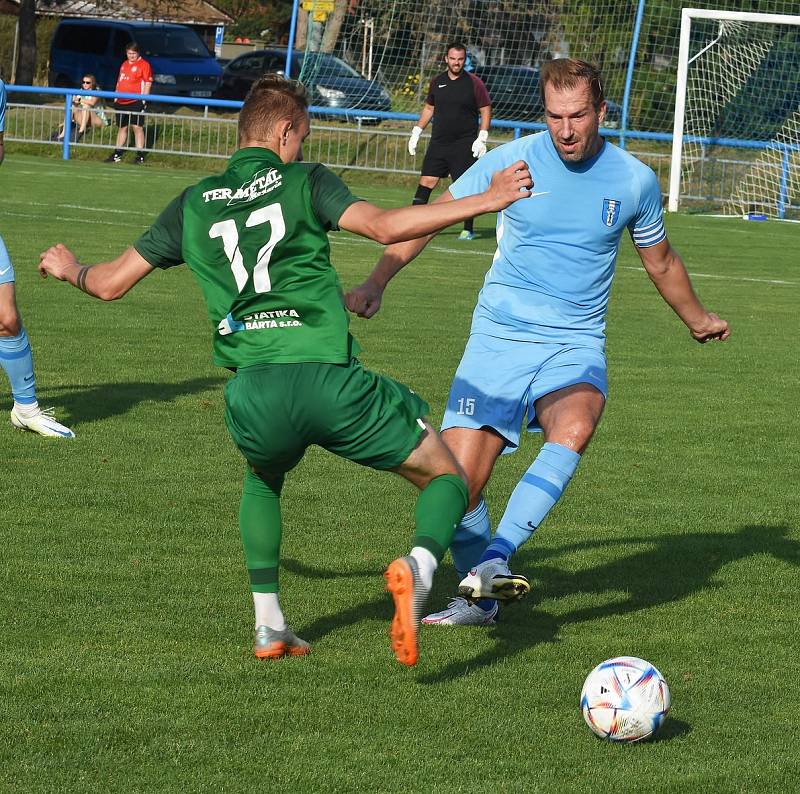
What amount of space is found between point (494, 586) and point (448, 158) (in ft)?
49.0

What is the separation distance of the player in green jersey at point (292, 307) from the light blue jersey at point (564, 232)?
3.26 feet

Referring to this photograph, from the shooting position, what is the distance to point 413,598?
4.23 metres

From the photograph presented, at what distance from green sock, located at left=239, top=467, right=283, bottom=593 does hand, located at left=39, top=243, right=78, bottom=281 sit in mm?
942

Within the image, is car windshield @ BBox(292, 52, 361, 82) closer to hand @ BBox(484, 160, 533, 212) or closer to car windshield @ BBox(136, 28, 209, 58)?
car windshield @ BBox(136, 28, 209, 58)

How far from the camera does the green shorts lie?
446cm

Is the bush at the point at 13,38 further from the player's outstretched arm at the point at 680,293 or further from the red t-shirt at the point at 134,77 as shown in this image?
the player's outstretched arm at the point at 680,293

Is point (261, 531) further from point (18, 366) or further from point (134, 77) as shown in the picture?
point (134, 77)

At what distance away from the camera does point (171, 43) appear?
1423 inches

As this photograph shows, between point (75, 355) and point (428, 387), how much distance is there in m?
2.60

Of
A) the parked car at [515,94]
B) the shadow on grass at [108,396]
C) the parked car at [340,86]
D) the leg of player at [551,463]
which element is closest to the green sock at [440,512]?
the leg of player at [551,463]

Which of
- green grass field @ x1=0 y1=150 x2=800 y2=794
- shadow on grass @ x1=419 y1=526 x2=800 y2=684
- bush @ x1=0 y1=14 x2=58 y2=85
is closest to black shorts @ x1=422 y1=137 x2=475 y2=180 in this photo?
green grass field @ x1=0 y1=150 x2=800 y2=794

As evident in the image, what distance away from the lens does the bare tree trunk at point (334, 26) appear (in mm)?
27000

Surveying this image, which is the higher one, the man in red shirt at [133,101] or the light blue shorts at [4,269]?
the light blue shorts at [4,269]

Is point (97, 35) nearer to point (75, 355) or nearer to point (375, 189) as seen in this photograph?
point (375, 189)
